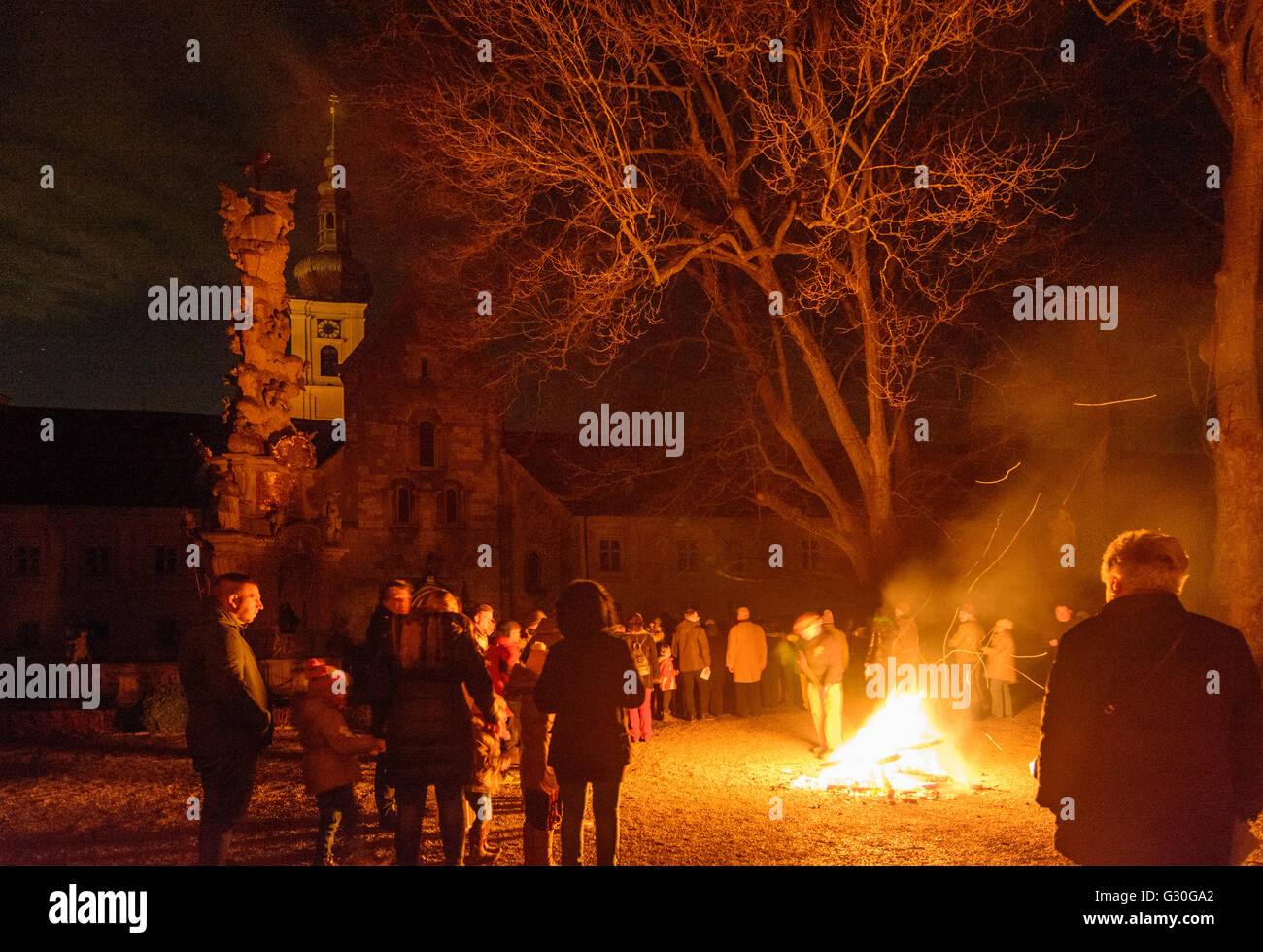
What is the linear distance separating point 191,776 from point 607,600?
7.65 meters

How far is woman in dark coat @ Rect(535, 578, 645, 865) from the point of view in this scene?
5.60 meters

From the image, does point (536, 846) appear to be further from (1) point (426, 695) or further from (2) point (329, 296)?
(2) point (329, 296)

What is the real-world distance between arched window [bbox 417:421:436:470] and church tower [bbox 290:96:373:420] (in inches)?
762

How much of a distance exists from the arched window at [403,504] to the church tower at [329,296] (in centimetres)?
1994

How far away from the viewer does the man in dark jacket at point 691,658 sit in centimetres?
1564

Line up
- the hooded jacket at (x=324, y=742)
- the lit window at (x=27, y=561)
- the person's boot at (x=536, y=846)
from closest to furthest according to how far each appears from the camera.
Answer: the hooded jacket at (x=324, y=742) → the person's boot at (x=536, y=846) → the lit window at (x=27, y=561)

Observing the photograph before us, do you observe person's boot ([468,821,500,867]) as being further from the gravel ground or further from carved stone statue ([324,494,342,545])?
carved stone statue ([324,494,342,545])

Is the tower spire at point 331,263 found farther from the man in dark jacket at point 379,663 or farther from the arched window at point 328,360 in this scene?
the man in dark jacket at point 379,663

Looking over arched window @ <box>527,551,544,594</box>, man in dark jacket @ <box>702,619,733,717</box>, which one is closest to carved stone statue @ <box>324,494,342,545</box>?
man in dark jacket @ <box>702,619,733,717</box>

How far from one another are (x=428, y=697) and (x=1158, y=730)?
367 cm

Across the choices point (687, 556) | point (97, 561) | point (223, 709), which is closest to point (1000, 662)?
point (223, 709)

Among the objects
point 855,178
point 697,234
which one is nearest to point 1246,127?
point 855,178

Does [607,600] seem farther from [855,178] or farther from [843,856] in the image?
[855,178]

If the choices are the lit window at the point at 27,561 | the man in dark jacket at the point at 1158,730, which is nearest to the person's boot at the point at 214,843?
the man in dark jacket at the point at 1158,730
